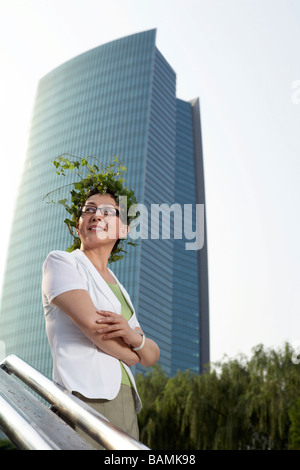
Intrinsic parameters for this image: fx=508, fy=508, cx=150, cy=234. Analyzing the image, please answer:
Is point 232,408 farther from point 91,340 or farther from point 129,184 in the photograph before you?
point 129,184

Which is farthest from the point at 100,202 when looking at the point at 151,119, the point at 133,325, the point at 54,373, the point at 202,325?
the point at 202,325

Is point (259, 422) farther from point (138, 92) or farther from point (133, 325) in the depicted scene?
point (138, 92)

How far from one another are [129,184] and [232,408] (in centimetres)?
5746

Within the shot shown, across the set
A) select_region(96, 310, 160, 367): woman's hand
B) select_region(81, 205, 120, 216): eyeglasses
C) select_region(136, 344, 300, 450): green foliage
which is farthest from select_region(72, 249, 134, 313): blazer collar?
select_region(136, 344, 300, 450): green foliage

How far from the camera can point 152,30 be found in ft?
285

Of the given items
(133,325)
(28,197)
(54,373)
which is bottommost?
(54,373)

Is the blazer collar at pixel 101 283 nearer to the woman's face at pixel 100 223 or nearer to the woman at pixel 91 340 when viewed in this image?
the woman at pixel 91 340

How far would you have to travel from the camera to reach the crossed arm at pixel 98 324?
1.77 metres

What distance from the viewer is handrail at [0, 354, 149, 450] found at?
113 centimetres

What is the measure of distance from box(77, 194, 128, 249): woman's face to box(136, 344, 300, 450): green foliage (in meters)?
13.9

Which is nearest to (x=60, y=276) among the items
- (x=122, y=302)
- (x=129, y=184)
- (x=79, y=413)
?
(x=122, y=302)

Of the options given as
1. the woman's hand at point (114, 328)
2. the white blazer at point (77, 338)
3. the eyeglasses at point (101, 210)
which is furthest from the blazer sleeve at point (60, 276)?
the eyeglasses at point (101, 210)

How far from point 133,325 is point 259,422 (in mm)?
15368

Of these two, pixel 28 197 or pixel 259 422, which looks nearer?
pixel 259 422
